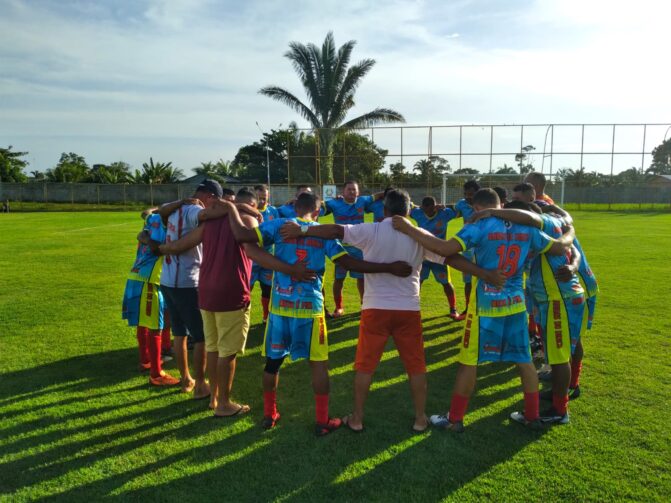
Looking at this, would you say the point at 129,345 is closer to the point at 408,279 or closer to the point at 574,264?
the point at 408,279

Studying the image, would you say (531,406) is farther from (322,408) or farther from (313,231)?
(313,231)

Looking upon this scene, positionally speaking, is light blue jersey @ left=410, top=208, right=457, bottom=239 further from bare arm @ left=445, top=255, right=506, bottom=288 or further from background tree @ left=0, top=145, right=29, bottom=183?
background tree @ left=0, top=145, right=29, bottom=183

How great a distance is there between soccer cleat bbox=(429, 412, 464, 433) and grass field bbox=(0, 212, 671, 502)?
68 millimetres

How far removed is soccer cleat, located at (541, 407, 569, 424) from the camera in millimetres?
4078

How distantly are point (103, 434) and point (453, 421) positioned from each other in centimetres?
305

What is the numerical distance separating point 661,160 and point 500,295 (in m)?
47.0

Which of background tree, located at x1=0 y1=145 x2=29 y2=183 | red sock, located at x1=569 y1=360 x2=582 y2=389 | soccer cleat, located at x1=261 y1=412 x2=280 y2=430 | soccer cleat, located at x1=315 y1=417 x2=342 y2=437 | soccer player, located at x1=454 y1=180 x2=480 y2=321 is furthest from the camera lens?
background tree, located at x1=0 y1=145 x2=29 y2=183

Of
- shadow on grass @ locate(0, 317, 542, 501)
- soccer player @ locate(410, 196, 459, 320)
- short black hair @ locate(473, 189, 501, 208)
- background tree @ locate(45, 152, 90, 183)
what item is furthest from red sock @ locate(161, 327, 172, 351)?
background tree @ locate(45, 152, 90, 183)

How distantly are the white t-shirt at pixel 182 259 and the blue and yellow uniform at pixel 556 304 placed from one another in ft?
10.9

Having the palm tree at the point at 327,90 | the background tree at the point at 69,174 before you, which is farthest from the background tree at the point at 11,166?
the palm tree at the point at 327,90

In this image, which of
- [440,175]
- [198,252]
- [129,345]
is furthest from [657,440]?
[440,175]

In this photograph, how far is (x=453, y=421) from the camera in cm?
402

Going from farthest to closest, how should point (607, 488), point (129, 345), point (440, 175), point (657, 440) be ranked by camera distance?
point (440, 175) → point (129, 345) → point (657, 440) → point (607, 488)

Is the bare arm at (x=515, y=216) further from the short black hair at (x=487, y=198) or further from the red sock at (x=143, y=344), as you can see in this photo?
the red sock at (x=143, y=344)
